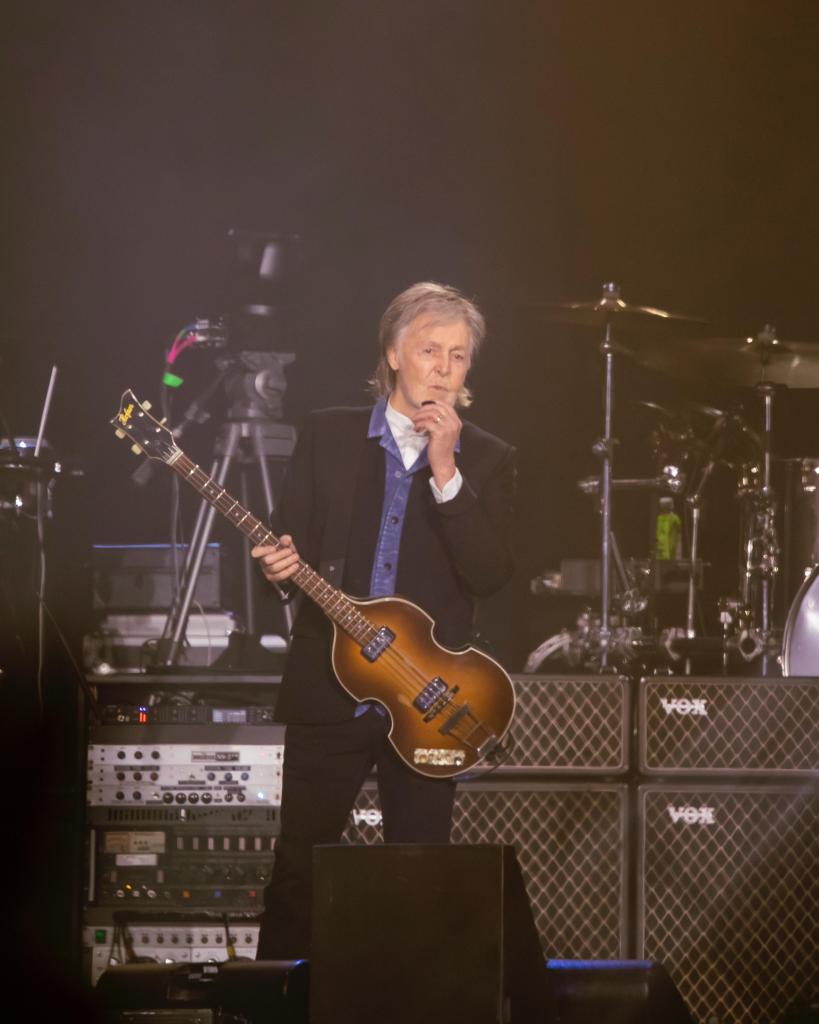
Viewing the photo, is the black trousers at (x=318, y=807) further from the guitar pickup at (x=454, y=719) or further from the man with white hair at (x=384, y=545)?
the guitar pickup at (x=454, y=719)

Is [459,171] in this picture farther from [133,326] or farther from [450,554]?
[450,554]

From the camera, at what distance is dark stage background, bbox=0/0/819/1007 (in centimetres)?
515

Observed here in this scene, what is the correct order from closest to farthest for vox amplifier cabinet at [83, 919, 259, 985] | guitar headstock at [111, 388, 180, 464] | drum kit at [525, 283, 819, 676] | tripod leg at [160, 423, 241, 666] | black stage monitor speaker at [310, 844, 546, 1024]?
black stage monitor speaker at [310, 844, 546, 1024] → guitar headstock at [111, 388, 180, 464] → vox amplifier cabinet at [83, 919, 259, 985] → tripod leg at [160, 423, 241, 666] → drum kit at [525, 283, 819, 676]

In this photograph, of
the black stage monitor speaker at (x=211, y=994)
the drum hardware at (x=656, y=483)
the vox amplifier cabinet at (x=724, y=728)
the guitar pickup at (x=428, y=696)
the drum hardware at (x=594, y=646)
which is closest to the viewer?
the black stage monitor speaker at (x=211, y=994)

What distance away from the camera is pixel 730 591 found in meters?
6.45

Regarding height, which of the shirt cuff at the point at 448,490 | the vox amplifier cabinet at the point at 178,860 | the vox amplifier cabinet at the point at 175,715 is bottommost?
the vox amplifier cabinet at the point at 178,860

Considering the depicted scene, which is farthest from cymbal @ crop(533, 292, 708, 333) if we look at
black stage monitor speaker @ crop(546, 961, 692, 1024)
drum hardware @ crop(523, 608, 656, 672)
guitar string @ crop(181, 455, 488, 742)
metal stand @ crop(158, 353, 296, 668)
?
black stage monitor speaker @ crop(546, 961, 692, 1024)

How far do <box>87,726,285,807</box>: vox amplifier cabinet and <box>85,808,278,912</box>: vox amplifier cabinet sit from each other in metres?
0.05

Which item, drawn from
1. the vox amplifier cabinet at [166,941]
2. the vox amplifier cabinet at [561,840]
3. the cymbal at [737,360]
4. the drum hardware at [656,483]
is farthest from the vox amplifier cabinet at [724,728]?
the cymbal at [737,360]

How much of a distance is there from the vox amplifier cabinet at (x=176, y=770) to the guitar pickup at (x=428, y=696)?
0.89 meters

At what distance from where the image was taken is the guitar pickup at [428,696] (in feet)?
9.80

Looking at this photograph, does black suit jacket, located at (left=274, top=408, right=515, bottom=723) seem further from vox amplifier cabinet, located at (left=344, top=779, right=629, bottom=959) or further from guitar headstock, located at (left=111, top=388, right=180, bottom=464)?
vox amplifier cabinet, located at (left=344, top=779, right=629, bottom=959)

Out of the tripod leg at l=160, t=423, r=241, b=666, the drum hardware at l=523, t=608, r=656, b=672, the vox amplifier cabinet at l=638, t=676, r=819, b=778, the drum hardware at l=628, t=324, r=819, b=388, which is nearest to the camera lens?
the vox amplifier cabinet at l=638, t=676, r=819, b=778

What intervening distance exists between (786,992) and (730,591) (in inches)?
114
